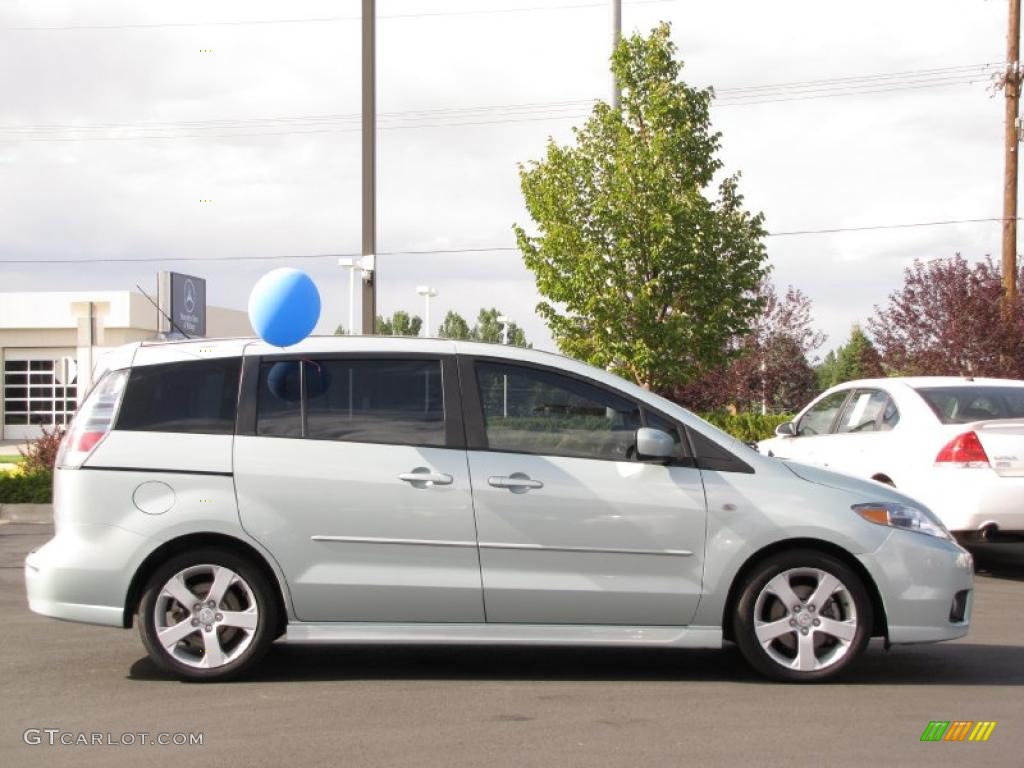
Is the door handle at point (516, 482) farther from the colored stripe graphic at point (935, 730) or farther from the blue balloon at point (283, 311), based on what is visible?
the colored stripe graphic at point (935, 730)

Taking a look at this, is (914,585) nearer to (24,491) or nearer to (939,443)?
(939,443)

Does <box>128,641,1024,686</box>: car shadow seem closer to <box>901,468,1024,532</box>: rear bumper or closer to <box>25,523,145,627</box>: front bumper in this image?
<box>25,523,145,627</box>: front bumper

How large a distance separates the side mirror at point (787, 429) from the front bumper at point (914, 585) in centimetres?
504

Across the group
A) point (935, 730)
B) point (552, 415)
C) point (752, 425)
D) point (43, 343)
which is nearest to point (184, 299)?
point (752, 425)

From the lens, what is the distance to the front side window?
634 cm

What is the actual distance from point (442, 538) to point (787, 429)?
19.8 ft

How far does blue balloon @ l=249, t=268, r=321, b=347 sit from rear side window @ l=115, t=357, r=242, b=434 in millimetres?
295

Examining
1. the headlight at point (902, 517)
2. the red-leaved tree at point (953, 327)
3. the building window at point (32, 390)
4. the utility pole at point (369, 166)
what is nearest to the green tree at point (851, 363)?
the red-leaved tree at point (953, 327)

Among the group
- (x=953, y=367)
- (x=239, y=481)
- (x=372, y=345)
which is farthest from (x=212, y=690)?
(x=953, y=367)

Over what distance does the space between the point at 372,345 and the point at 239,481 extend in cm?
98

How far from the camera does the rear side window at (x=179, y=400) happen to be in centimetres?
632

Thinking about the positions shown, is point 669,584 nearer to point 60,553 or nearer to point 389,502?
point 389,502

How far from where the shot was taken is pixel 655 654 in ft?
23.6

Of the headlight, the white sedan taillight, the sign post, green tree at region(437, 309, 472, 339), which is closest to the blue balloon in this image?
the white sedan taillight
